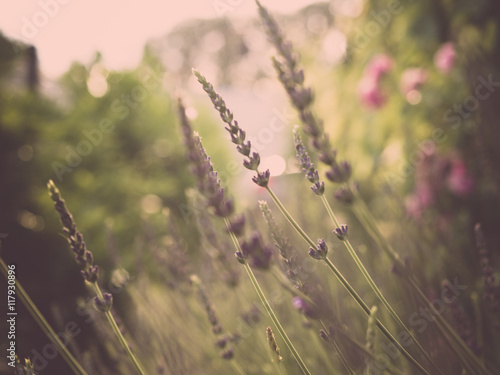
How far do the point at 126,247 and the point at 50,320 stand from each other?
5.07ft

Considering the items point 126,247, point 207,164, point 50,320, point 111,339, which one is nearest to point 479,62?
point 207,164

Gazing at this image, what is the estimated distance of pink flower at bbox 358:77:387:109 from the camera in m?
2.60

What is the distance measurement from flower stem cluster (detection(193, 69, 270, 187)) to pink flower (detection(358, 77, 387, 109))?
6.89 feet

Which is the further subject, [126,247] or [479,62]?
[126,247]

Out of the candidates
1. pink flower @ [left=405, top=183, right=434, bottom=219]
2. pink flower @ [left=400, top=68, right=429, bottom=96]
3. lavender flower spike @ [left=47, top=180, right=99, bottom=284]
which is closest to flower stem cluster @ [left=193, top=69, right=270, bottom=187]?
lavender flower spike @ [left=47, top=180, right=99, bottom=284]

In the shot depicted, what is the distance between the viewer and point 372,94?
2605mm

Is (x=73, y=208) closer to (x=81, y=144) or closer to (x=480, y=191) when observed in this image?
(x=81, y=144)

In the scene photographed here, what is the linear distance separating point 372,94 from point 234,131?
2.15 meters

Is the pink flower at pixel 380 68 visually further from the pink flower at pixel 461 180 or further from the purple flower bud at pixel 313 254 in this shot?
the purple flower bud at pixel 313 254

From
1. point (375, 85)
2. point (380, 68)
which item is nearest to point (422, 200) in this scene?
point (375, 85)

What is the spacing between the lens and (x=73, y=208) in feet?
14.0

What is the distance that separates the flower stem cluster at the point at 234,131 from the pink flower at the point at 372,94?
6.89ft

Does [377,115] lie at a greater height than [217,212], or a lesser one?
greater

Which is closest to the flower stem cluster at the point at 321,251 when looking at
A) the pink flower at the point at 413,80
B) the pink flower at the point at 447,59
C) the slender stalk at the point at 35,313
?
the slender stalk at the point at 35,313
